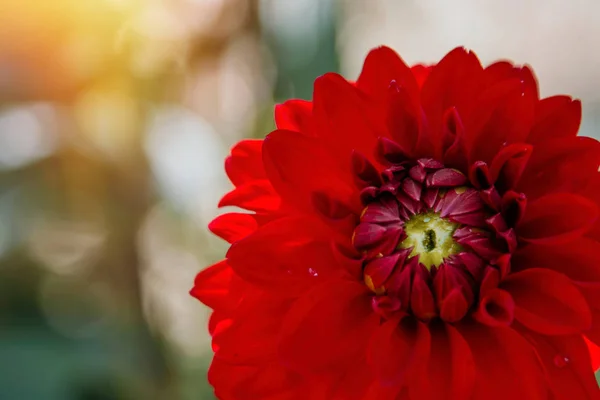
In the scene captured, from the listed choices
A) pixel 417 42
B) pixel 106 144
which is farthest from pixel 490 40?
pixel 106 144

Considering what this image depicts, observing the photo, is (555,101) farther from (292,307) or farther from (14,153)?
(14,153)

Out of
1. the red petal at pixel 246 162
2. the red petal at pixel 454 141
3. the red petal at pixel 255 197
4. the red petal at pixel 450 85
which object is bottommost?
the red petal at pixel 255 197

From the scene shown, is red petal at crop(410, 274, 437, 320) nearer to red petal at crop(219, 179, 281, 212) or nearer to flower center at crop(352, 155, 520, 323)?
flower center at crop(352, 155, 520, 323)

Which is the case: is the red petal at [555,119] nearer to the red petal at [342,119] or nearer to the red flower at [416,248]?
the red flower at [416,248]

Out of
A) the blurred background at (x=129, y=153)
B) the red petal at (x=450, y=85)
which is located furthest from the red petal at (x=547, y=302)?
the blurred background at (x=129, y=153)

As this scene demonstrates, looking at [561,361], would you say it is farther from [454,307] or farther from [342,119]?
[342,119]
